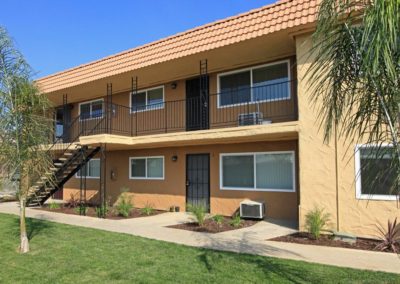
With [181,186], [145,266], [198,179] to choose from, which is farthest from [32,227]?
[198,179]

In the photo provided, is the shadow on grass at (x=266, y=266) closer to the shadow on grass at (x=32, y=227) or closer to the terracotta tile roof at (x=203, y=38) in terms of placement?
the shadow on grass at (x=32, y=227)

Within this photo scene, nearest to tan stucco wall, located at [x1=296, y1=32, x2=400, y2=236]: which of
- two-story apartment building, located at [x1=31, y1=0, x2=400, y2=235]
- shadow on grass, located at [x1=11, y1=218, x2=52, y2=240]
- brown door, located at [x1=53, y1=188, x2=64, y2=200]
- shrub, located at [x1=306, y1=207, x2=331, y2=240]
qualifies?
two-story apartment building, located at [x1=31, y1=0, x2=400, y2=235]

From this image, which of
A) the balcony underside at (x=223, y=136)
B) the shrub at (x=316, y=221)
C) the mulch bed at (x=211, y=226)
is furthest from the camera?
the balcony underside at (x=223, y=136)

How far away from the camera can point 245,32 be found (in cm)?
1068

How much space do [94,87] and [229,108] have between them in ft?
21.9

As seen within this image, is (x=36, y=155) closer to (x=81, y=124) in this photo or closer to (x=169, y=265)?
(x=169, y=265)

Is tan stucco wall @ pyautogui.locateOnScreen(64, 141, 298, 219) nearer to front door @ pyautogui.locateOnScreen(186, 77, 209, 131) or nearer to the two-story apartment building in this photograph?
the two-story apartment building

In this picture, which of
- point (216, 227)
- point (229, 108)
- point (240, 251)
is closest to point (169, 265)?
point (240, 251)

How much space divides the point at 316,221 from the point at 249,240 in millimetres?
1690

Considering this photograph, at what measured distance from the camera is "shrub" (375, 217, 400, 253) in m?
7.88

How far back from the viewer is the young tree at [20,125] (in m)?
7.40

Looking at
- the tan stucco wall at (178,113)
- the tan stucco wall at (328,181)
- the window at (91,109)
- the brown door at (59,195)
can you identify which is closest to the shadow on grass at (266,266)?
the tan stucco wall at (328,181)

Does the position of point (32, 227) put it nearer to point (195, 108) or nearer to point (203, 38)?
point (195, 108)

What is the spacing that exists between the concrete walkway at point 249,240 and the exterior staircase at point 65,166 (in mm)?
2338
